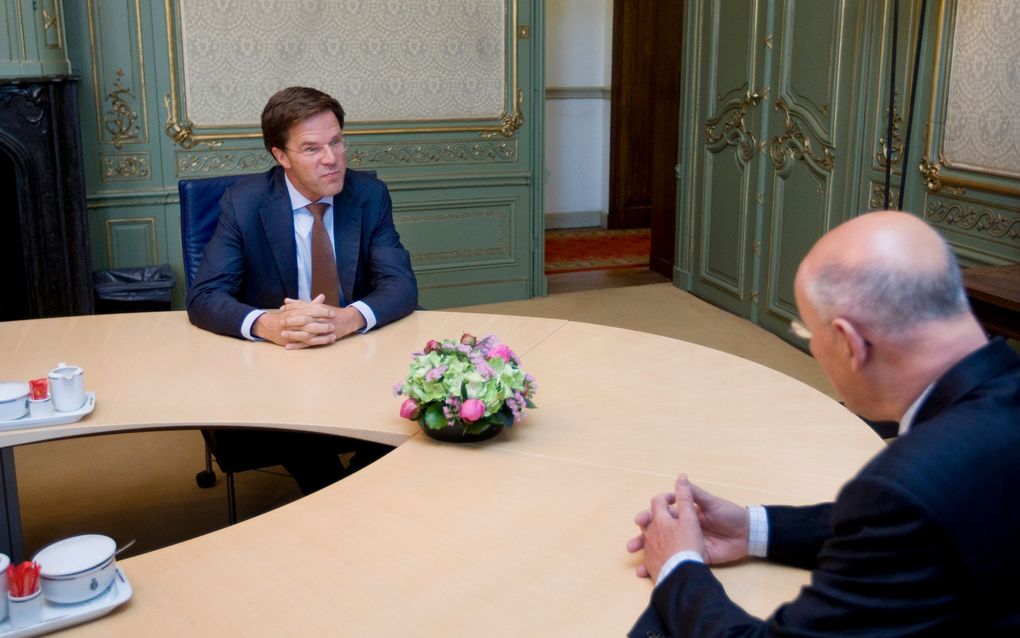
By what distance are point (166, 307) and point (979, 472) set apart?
430 cm

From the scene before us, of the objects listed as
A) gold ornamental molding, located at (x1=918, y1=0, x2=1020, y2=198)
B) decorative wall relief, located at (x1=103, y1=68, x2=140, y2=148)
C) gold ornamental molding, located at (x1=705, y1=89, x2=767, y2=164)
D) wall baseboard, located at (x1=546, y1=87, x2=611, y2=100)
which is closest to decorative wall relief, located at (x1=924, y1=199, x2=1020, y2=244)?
gold ornamental molding, located at (x1=918, y1=0, x2=1020, y2=198)

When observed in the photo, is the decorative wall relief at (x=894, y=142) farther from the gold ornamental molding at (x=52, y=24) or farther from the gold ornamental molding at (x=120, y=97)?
the gold ornamental molding at (x=52, y=24)

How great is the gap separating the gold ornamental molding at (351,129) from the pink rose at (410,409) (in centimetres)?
342

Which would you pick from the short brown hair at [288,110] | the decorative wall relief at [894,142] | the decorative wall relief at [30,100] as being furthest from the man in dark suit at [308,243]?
the decorative wall relief at [894,142]

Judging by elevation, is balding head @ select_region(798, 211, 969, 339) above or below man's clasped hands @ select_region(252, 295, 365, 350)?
above

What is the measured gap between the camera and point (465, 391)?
185cm

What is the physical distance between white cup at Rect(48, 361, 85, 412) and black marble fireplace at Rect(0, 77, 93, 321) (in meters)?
2.64

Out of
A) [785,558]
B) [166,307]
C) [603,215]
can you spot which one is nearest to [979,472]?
[785,558]

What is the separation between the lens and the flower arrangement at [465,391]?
1.83m

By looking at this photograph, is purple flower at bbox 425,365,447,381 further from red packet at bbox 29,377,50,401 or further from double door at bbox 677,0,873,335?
double door at bbox 677,0,873,335

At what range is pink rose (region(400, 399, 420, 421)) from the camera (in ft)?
6.16

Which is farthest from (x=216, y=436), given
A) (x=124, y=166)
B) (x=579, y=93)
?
(x=579, y=93)

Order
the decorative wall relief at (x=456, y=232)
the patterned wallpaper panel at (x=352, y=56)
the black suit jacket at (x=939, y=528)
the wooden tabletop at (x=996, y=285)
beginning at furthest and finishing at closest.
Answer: the decorative wall relief at (x=456, y=232) < the patterned wallpaper panel at (x=352, y=56) < the wooden tabletop at (x=996, y=285) < the black suit jacket at (x=939, y=528)

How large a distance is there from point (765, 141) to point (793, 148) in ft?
0.80
